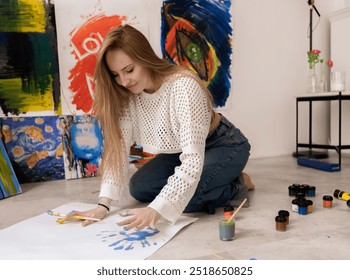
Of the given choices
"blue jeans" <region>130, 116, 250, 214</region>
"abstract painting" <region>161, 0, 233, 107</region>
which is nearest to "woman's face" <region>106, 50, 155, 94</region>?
"blue jeans" <region>130, 116, 250, 214</region>

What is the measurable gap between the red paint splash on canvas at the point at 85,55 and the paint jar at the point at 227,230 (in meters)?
1.25

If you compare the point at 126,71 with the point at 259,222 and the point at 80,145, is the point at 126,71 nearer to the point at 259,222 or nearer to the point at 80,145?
the point at 259,222

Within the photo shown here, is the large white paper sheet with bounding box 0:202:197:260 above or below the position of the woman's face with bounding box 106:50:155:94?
below

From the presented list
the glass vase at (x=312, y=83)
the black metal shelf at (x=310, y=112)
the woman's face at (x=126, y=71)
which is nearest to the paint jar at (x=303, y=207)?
the woman's face at (x=126, y=71)

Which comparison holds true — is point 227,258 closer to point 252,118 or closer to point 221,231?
point 221,231

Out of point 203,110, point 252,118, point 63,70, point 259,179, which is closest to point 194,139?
point 203,110

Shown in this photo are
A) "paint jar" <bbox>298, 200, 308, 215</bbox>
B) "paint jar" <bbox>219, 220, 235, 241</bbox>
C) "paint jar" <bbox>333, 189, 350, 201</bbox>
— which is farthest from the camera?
"paint jar" <bbox>333, 189, 350, 201</bbox>

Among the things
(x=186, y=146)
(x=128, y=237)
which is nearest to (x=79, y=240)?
(x=128, y=237)

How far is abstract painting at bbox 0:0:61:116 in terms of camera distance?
1.83m

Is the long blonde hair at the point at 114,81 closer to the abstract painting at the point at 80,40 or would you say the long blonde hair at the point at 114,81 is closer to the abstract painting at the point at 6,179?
the abstract painting at the point at 6,179

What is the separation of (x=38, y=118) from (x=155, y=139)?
908mm

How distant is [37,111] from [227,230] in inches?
51.6

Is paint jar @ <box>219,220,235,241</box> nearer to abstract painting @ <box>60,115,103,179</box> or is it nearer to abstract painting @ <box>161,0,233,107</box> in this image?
abstract painting @ <box>60,115,103,179</box>

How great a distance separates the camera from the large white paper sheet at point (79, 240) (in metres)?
0.91
